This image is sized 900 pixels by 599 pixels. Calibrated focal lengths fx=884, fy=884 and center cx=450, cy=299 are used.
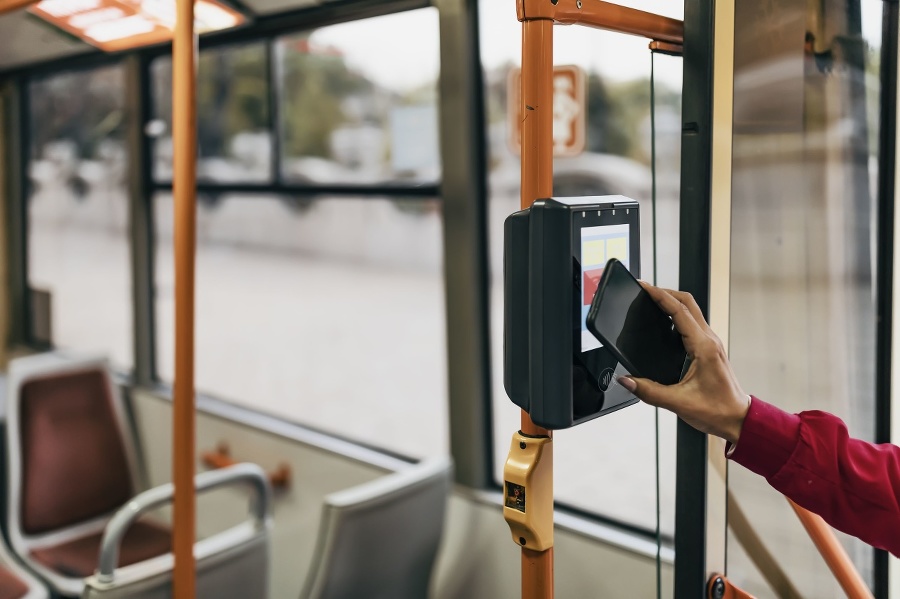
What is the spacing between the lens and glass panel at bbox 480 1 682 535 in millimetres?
1166

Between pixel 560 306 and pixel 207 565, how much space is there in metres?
1.36

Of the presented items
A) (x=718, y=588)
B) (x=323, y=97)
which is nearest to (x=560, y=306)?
(x=718, y=588)

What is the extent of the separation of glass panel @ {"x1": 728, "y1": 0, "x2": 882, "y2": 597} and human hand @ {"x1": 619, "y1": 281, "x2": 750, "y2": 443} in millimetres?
279

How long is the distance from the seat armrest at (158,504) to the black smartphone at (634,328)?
1.29 meters

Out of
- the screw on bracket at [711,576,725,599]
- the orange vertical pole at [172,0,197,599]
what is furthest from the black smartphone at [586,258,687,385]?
the orange vertical pole at [172,0,197,599]

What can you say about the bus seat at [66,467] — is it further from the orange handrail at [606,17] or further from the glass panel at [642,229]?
the orange handrail at [606,17]

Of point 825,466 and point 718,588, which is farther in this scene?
point 718,588

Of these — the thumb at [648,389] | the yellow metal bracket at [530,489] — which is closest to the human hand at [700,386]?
the thumb at [648,389]

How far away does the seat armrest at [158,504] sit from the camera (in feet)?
6.17

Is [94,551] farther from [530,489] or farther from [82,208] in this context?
[530,489]

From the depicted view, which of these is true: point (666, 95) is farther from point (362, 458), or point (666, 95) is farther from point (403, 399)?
point (403, 399)

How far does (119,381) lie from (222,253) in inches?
429

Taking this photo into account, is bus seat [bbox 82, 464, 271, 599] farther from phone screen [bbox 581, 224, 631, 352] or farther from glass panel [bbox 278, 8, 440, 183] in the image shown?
phone screen [bbox 581, 224, 631, 352]

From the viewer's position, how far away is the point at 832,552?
1326 millimetres
